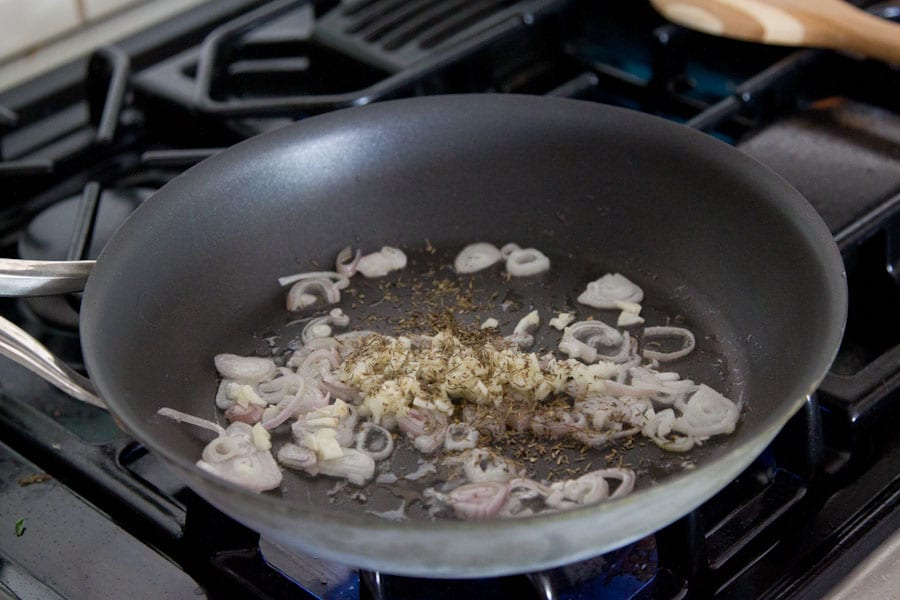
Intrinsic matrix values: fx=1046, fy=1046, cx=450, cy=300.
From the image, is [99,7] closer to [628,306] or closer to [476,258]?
[476,258]

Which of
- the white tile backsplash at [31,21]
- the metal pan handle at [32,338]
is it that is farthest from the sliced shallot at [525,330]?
the white tile backsplash at [31,21]

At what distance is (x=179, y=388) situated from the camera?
0.88 metres

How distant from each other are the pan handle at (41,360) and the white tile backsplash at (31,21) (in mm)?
754

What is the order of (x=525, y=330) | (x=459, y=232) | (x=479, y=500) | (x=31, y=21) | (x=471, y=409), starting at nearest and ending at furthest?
(x=479, y=500), (x=471, y=409), (x=525, y=330), (x=459, y=232), (x=31, y=21)

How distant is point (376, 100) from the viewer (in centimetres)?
114

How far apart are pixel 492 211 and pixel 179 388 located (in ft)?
1.21

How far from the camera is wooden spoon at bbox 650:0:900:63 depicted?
1.13 metres

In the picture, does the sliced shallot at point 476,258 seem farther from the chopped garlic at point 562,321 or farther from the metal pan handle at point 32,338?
the metal pan handle at point 32,338

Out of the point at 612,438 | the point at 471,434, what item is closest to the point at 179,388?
the point at 471,434

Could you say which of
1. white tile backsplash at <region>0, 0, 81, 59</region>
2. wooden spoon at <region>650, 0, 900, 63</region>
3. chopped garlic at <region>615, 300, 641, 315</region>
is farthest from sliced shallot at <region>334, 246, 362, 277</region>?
white tile backsplash at <region>0, 0, 81, 59</region>

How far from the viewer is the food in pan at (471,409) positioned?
791mm

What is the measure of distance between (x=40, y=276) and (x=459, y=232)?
42 cm

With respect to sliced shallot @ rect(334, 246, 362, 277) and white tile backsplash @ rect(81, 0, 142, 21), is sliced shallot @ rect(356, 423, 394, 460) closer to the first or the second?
sliced shallot @ rect(334, 246, 362, 277)

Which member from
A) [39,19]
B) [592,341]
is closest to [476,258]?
[592,341]
